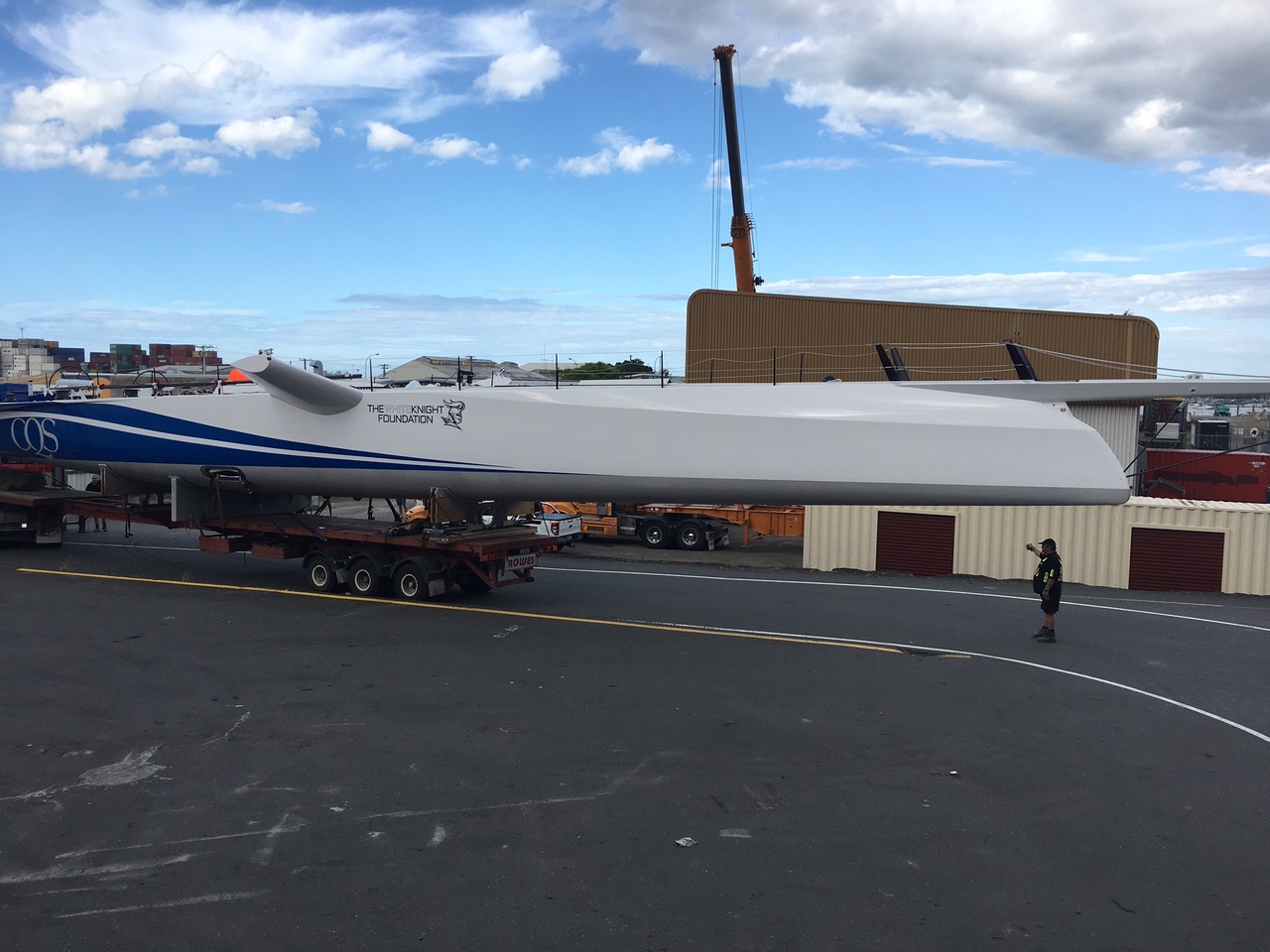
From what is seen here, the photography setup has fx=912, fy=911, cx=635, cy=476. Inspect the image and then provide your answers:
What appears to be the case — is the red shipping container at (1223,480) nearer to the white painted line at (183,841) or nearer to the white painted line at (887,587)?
the white painted line at (887,587)

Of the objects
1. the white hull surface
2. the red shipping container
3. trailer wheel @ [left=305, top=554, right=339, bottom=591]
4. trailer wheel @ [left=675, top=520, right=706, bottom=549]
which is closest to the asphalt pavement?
trailer wheel @ [left=305, top=554, right=339, bottom=591]

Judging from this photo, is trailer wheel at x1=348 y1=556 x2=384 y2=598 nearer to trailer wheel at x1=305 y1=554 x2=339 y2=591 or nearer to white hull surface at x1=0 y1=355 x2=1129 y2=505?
trailer wheel at x1=305 y1=554 x2=339 y2=591

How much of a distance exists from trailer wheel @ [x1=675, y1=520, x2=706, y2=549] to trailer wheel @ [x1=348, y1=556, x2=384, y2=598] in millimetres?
10247

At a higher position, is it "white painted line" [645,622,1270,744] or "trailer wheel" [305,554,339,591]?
"trailer wheel" [305,554,339,591]

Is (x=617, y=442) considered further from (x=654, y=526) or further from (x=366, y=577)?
(x=654, y=526)

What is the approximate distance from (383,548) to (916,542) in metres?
12.2

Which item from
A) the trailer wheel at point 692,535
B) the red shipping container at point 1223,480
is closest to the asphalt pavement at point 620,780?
the trailer wheel at point 692,535

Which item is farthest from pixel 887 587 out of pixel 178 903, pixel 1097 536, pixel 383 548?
pixel 178 903

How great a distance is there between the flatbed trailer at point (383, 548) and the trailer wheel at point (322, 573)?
0.06 feet

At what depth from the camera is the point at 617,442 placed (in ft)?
46.0

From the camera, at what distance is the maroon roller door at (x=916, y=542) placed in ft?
69.1

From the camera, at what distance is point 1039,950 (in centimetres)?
610

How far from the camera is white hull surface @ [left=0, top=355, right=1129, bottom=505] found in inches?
487

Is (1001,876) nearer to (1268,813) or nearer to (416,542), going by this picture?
(1268,813)
